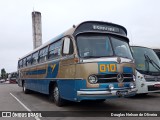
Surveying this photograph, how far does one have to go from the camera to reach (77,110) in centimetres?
878

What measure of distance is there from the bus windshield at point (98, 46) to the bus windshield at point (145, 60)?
3.48 meters

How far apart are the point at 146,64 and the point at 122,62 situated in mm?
4209

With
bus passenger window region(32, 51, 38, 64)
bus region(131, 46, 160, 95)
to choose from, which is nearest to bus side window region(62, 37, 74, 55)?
bus region(131, 46, 160, 95)

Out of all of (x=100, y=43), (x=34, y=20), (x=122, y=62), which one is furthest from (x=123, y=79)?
(x=34, y=20)

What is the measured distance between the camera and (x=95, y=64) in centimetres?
749

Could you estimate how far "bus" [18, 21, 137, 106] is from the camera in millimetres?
7438

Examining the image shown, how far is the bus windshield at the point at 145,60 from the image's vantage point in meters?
11.6

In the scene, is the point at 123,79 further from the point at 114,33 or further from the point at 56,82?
the point at 56,82

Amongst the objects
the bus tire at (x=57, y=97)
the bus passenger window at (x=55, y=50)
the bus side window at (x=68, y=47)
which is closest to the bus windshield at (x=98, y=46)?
the bus side window at (x=68, y=47)

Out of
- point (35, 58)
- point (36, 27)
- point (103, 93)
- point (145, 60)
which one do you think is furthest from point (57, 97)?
point (36, 27)

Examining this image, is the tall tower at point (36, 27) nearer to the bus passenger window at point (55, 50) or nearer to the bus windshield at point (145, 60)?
the bus windshield at point (145, 60)

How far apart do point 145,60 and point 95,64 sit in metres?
5.08

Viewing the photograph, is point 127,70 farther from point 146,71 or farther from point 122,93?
point 146,71

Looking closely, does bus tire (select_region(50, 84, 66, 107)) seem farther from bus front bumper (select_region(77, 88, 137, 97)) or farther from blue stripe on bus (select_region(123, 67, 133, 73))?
blue stripe on bus (select_region(123, 67, 133, 73))
